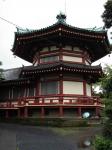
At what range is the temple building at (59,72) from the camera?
25.6 meters

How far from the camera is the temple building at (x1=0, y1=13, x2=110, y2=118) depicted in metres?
25.6

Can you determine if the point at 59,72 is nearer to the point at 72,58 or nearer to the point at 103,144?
the point at 72,58

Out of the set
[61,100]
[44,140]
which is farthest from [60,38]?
[44,140]

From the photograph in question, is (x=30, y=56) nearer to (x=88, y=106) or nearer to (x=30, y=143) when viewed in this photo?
(x=88, y=106)

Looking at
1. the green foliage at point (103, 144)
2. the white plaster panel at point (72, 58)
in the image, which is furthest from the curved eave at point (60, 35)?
the green foliage at point (103, 144)

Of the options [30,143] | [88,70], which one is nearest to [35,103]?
[88,70]

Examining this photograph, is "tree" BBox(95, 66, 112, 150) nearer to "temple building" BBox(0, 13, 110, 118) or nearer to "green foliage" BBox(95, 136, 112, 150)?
"green foliage" BBox(95, 136, 112, 150)

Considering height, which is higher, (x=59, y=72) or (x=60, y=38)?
(x=60, y=38)

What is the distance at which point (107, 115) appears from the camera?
11602 mm

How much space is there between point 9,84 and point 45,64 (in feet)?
18.0

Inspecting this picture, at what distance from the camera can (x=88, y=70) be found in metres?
26.5

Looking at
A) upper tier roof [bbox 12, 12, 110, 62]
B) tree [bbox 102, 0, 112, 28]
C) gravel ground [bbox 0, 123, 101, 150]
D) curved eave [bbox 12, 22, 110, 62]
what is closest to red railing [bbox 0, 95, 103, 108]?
gravel ground [bbox 0, 123, 101, 150]

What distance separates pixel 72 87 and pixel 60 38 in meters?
4.69

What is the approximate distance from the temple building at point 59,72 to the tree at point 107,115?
13.0 m
